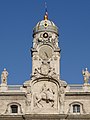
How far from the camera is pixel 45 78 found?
65.8 metres

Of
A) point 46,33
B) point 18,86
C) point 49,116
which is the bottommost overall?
point 49,116

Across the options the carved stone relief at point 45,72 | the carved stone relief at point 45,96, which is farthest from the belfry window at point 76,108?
the carved stone relief at point 45,72

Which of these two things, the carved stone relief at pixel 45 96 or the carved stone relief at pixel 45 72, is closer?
the carved stone relief at pixel 45 96

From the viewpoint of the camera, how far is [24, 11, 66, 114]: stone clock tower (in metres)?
64.8

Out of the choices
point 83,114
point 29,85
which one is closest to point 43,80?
point 29,85

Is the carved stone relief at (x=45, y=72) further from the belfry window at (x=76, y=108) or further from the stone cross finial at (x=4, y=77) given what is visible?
the belfry window at (x=76, y=108)

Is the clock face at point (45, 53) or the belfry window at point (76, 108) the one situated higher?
the clock face at point (45, 53)

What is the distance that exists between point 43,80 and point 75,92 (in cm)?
416

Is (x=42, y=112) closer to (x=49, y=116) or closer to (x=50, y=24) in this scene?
(x=49, y=116)

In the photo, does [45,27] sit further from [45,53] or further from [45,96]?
[45,96]

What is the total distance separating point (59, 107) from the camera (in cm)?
6469

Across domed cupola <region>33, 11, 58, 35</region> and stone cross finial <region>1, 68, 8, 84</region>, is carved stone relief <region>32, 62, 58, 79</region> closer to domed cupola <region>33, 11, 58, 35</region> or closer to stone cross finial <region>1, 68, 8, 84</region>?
stone cross finial <region>1, 68, 8, 84</region>

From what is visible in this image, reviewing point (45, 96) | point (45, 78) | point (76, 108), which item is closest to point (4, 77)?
point (45, 78)

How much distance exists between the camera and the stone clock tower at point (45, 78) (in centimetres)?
6481
